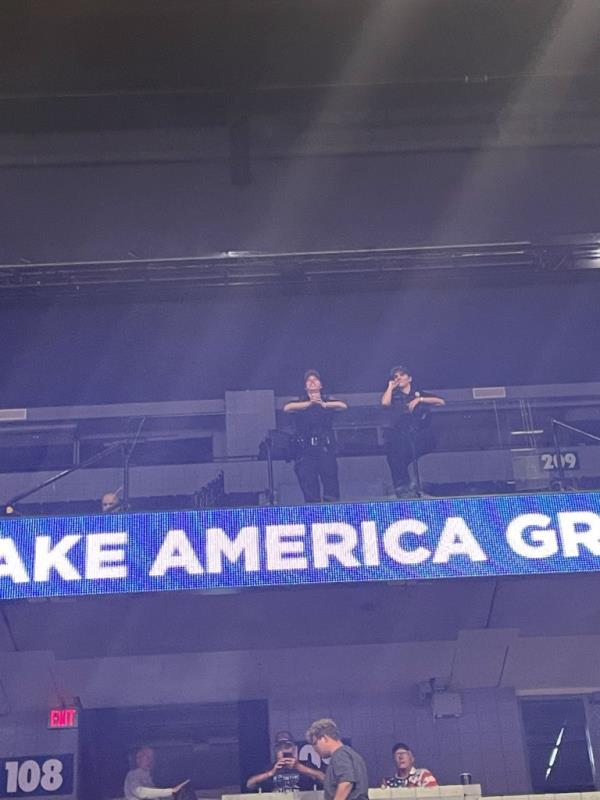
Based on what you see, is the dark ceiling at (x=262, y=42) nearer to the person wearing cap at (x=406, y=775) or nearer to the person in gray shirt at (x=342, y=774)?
the person wearing cap at (x=406, y=775)

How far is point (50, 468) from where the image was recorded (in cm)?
1002

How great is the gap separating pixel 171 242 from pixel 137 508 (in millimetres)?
2920

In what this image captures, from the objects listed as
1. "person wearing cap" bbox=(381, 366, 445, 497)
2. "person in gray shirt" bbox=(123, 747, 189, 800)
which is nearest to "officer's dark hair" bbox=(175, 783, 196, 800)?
"person in gray shirt" bbox=(123, 747, 189, 800)

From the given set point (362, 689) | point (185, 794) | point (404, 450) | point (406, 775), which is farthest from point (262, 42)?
point (185, 794)

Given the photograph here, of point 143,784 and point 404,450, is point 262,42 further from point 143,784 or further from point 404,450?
point 143,784

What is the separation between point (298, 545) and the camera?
859 cm

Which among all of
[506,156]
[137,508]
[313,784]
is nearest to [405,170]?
[506,156]

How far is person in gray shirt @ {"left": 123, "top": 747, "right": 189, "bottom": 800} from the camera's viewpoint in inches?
337

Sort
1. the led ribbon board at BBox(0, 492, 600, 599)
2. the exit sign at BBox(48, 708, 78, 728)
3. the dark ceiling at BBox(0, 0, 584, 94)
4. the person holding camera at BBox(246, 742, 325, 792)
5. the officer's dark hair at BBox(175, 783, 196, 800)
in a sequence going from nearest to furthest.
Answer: the person holding camera at BBox(246, 742, 325, 792) < the led ribbon board at BBox(0, 492, 600, 599) < the officer's dark hair at BBox(175, 783, 196, 800) < the dark ceiling at BBox(0, 0, 584, 94) < the exit sign at BBox(48, 708, 78, 728)

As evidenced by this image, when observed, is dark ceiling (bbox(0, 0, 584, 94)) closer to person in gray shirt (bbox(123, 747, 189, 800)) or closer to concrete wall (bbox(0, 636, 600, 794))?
concrete wall (bbox(0, 636, 600, 794))

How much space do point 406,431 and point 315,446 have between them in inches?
31.3

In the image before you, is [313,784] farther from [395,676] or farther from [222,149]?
[222,149]

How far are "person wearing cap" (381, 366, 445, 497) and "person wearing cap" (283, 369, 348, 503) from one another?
478mm

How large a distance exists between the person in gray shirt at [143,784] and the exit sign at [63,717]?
117cm
